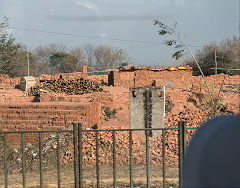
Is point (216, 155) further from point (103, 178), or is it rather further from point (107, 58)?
point (107, 58)

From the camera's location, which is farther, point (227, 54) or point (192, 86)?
point (227, 54)

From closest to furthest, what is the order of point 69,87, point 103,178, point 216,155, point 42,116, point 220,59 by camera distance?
1. point 216,155
2. point 103,178
3. point 42,116
4. point 69,87
5. point 220,59

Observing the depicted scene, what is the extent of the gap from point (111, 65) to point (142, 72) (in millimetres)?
24345

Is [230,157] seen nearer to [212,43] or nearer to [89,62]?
[212,43]

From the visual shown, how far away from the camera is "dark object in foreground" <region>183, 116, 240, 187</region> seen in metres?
0.94

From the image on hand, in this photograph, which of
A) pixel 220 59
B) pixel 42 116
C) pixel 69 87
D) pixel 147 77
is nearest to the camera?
pixel 42 116

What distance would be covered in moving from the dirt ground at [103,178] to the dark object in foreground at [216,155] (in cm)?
478

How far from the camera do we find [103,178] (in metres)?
6.16

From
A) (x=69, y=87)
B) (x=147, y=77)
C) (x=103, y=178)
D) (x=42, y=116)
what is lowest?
(x=103, y=178)

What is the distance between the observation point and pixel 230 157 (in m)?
0.94

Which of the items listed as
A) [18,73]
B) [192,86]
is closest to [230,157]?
[192,86]

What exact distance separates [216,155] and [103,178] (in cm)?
541

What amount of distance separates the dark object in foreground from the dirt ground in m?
4.78

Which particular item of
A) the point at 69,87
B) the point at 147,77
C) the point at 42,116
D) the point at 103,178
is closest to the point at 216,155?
the point at 103,178
